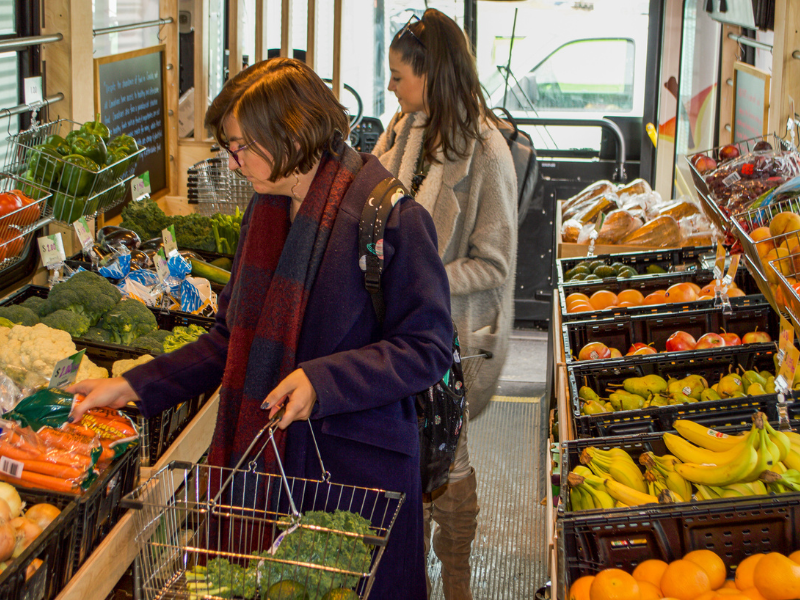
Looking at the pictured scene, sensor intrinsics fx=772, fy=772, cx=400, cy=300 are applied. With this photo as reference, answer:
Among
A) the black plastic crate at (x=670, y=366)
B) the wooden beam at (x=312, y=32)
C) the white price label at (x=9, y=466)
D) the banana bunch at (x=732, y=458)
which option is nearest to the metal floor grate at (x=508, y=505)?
the black plastic crate at (x=670, y=366)

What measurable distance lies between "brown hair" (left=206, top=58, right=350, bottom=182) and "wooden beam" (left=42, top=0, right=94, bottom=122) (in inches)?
61.0

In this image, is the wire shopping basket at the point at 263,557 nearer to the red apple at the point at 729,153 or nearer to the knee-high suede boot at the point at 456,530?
the knee-high suede boot at the point at 456,530

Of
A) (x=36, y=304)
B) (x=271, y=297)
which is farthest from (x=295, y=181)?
(x=36, y=304)

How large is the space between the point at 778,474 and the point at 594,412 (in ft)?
2.00

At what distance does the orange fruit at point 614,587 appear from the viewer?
1419 millimetres

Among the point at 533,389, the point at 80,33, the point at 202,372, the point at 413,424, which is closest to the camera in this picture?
the point at 413,424

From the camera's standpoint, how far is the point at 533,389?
4.93 m

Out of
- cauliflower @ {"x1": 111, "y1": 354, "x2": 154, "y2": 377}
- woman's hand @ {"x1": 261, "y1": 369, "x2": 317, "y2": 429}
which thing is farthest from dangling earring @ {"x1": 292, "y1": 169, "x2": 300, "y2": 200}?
cauliflower @ {"x1": 111, "y1": 354, "x2": 154, "y2": 377}

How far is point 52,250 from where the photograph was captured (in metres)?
2.70

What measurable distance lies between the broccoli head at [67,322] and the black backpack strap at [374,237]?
3.94 feet

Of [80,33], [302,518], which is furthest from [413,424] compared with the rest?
[80,33]

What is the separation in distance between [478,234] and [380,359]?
1.20m

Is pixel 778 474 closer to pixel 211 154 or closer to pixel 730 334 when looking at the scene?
pixel 730 334

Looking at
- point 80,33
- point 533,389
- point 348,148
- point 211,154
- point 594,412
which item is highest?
point 80,33
